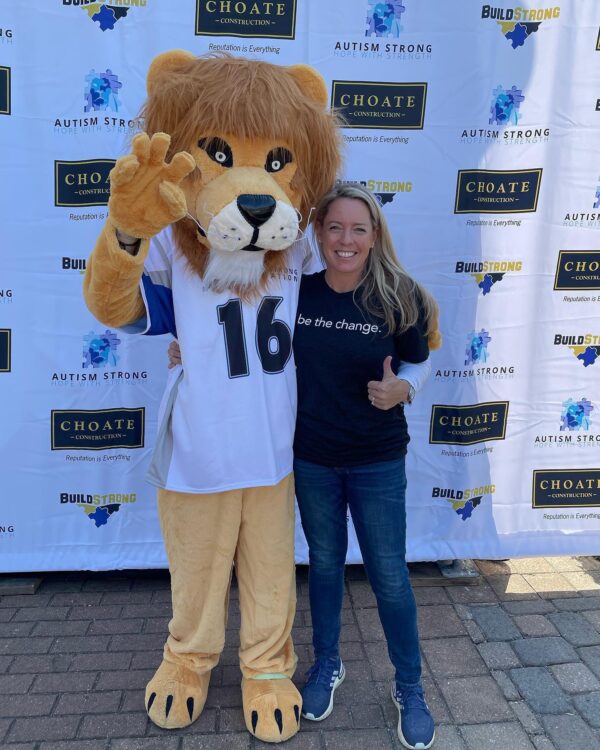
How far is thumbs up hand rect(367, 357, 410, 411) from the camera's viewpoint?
2.04 m

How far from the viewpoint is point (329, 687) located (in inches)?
95.9

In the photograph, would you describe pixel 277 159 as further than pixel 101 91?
No

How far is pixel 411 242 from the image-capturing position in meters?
3.13

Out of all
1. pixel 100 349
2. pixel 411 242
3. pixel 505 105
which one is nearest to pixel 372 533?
pixel 411 242

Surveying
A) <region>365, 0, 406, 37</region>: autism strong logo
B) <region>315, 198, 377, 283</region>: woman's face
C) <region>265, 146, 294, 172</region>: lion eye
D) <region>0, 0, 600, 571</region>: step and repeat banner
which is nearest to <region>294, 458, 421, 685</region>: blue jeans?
<region>315, 198, 377, 283</region>: woman's face

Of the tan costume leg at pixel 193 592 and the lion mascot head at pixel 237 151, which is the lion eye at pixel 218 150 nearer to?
the lion mascot head at pixel 237 151

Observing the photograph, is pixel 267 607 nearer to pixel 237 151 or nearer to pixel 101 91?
pixel 237 151

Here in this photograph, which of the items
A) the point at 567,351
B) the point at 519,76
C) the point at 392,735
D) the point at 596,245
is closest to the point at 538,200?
the point at 596,245

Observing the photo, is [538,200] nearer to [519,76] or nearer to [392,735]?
[519,76]

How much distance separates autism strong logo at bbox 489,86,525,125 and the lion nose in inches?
66.2

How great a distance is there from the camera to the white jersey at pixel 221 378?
6.89 ft

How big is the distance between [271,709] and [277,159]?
1.96 m

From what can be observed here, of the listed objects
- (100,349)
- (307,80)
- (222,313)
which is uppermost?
(307,80)

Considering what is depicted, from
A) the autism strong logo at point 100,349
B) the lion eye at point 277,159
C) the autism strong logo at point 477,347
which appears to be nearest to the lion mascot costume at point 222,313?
the lion eye at point 277,159
